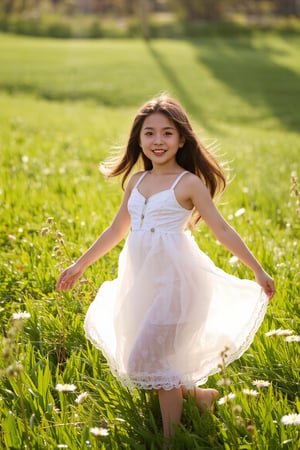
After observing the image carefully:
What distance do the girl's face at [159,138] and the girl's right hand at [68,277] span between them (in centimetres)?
56

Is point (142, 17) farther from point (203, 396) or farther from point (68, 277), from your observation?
point (203, 396)

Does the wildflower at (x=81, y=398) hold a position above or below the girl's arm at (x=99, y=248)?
below

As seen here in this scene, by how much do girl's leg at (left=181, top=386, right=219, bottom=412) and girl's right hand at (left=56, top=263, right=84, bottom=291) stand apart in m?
0.67

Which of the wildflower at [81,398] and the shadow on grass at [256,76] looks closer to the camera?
the wildflower at [81,398]

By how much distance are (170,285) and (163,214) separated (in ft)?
1.02

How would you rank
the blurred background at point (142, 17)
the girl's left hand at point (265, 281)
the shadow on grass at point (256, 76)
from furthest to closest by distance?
the blurred background at point (142, 17), the shadow on grass at point (256, 76), the girl's left hand at point (265, 281)

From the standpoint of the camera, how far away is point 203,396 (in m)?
2.54

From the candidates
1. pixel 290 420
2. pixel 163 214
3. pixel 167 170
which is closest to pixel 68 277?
pixel 163 214

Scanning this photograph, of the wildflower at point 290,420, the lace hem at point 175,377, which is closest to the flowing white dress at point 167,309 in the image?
the lace hem at point 175,377

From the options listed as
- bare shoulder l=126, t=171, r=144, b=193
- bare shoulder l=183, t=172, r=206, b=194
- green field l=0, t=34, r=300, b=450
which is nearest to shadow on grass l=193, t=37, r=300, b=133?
green field l=0, t=34, r=300, b=450

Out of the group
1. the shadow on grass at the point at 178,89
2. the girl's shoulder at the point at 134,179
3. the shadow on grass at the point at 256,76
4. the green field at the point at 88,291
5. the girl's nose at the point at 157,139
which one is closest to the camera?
the green field at the point at 88,291

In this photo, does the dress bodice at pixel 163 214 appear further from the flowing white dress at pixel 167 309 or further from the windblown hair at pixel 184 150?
the windblown hair at pixel 184 150

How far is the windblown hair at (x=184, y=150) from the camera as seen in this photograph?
280 centimetres

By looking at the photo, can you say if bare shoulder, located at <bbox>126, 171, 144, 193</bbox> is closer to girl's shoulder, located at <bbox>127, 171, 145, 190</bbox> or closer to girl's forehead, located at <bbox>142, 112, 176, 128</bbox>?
girl's shoulder, located at <bbox>127, 171, 145, 190</bbox>
